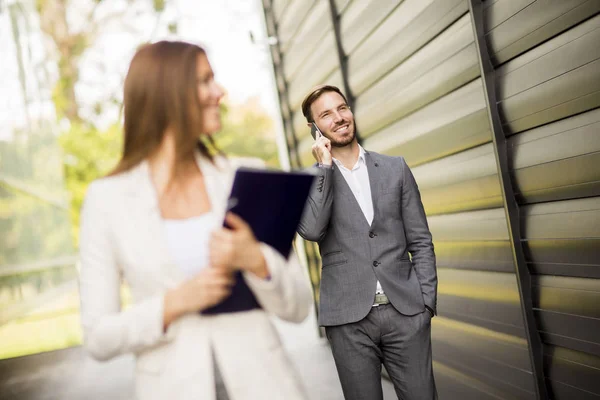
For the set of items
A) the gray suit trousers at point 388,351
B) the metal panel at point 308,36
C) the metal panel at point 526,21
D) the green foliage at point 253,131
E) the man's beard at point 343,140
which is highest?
the green foliage at point 253,131

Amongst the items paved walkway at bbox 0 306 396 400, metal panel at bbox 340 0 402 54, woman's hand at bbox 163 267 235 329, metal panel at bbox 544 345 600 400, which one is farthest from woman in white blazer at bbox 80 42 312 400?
paved walkway at bbox 0 306 396 400

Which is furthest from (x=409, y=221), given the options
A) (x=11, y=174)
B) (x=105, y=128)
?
(x=11, y=174)

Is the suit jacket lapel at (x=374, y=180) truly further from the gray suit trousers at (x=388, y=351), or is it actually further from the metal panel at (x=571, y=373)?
the metal panel at (x=571, y=373)

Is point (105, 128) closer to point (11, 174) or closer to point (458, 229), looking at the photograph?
point (11, 174)

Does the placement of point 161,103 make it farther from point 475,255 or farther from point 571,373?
point 475,255

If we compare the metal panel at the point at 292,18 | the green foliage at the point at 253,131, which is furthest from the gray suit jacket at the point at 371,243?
the green foliage at the point at 253,131

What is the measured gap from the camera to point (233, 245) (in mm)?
1116

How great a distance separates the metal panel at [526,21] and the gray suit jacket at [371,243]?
587mm

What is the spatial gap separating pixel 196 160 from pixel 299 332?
4.71m

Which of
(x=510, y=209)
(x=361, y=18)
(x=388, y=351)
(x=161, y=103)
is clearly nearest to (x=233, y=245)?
(x=161, y=103)

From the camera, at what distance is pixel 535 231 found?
2.18m

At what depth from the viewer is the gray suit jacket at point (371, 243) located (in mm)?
1947

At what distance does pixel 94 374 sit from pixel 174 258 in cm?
456

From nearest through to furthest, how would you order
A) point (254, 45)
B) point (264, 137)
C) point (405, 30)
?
point (254, 45)
point (405, 30)
point (264, 137)
